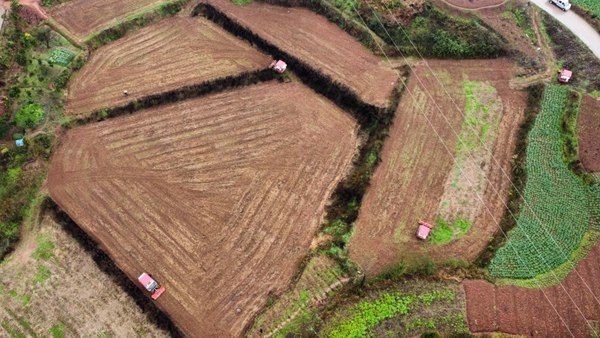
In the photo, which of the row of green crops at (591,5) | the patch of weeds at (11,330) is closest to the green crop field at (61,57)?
the patch of weeds at (11,330)

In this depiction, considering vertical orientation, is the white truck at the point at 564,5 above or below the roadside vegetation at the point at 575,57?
above

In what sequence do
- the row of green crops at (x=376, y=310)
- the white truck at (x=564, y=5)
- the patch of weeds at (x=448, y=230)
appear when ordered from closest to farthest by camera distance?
the row of green crops at (x=376, y=310)
the patch of weeds at (x=448, y=230)
the white truck at (x=564, y=5)

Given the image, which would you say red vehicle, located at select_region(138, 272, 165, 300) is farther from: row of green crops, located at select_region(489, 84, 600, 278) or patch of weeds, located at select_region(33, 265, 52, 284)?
row of green crops, located at select_region(489, 84, 600, 278)

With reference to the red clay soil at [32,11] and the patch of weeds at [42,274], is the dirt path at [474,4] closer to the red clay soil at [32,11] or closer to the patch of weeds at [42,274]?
the red clay soil at [32,11]

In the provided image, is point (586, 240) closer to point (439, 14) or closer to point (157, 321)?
point (439, 14)

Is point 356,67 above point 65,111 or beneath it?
Answer: above

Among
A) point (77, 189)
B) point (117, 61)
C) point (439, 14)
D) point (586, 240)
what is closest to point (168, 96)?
point (117, 61)

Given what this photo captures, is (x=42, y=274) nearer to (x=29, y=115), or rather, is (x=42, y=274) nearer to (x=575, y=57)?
(x=29, y=115)

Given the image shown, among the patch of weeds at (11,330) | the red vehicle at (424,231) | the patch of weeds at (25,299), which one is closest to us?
the patch of weeds at (11,330)
